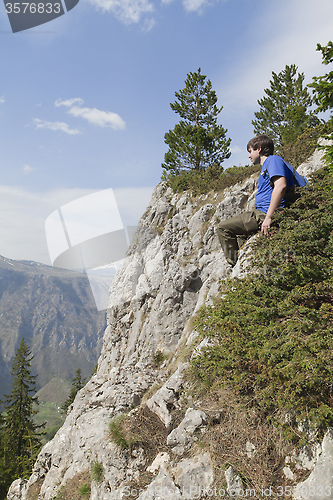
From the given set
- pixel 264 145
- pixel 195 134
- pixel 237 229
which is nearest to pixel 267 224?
pixel 237 229

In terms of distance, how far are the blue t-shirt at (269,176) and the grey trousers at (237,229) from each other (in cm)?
24

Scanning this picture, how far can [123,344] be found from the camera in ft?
53.4

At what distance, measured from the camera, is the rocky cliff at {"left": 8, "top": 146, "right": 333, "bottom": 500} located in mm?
3400

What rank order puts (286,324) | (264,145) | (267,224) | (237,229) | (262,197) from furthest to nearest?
1. (237,229)
2. (262,197)
3. (264,145)
4. (267,224)
5. (286,324)

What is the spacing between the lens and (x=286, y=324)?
11.0ft

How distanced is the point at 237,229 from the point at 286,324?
3235 mm

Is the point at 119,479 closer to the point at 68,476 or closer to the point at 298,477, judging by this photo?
the point at 68,476

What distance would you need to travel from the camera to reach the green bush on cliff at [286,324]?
2877 mm

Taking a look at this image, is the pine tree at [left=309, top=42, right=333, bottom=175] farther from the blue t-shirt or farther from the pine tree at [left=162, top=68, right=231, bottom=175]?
the pine tree at [left=162, top=68, right=231, bottom=175]

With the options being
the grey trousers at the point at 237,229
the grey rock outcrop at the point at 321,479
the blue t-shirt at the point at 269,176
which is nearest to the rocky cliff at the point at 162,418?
the grey rock outcrop at the point at 321,479

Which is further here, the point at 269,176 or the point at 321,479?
the point at 269,176

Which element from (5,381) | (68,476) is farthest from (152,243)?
(5,381)

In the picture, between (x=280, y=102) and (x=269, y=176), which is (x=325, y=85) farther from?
(x=280, y=102)

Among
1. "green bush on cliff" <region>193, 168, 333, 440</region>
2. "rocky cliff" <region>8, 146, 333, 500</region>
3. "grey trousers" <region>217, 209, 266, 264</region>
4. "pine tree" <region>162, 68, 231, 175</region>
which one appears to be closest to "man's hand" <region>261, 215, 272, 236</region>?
"green bush on cliff" <region>193, 168, 333, 440</region>
